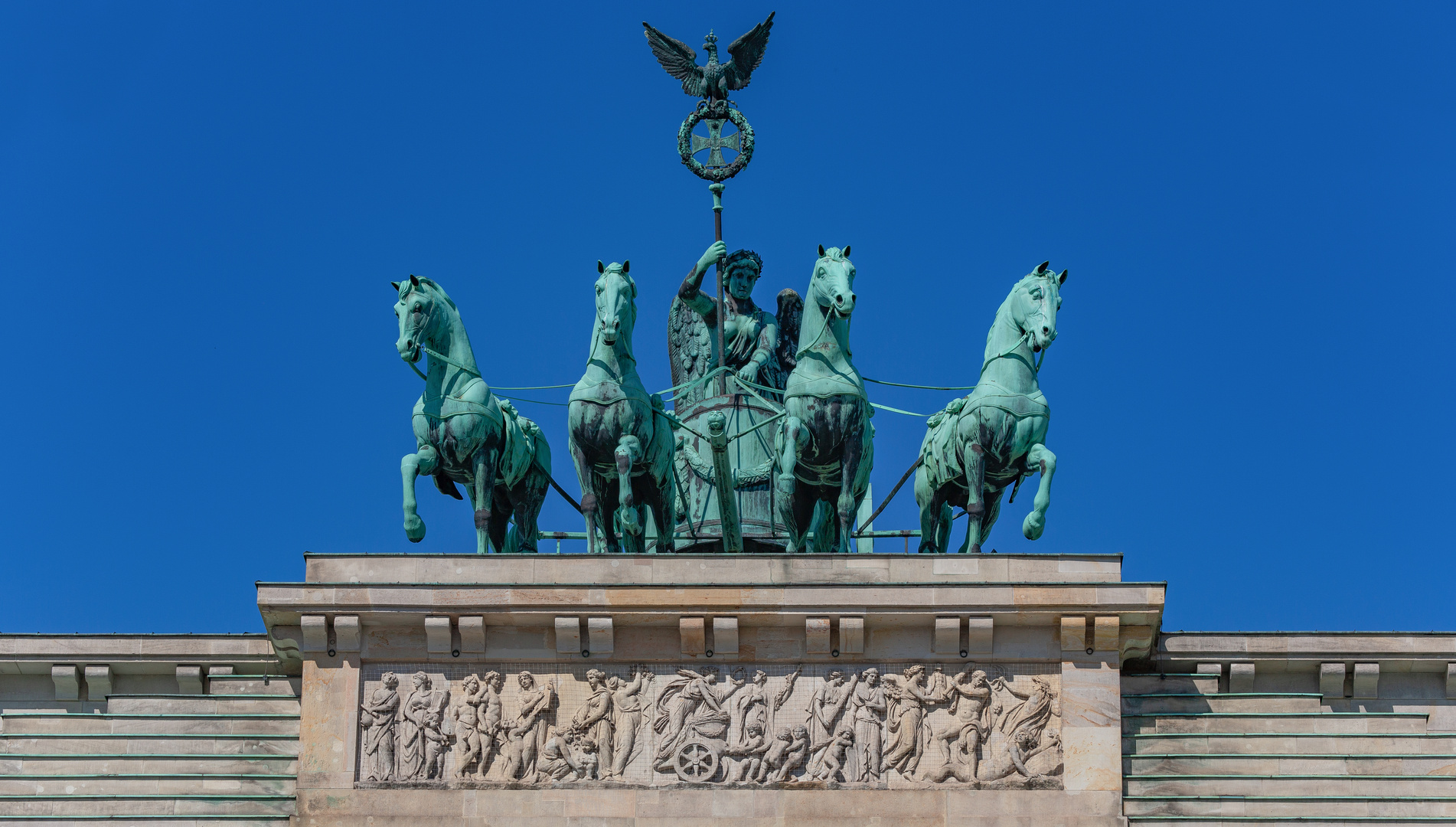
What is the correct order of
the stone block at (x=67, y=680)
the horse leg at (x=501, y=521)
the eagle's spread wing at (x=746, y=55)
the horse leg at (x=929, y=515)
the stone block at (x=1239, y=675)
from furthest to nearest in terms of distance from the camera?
the eagle's spread wing at (x=746, y=55) < the horse leg at (x=501, y=521) < the horse leg at (x=929, y=515) < the stone block at (x=67, y=680) < the stone block at (x=1239, y=675)

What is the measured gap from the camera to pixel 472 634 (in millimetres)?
29047

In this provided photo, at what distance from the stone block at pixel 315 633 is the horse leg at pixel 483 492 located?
243 cm

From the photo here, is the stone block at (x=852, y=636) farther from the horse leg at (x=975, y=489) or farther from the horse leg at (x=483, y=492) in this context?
the horse leg at (x=483, y=492)

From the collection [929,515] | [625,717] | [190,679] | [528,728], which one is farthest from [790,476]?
[190,679]

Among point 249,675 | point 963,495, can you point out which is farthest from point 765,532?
point 249,675

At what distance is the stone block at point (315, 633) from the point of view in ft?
95.1

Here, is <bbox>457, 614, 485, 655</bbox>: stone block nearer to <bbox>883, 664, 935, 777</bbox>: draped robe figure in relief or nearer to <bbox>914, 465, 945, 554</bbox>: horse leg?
<bbox>883, 664, 935, 777</bbox>: draped robe figure in relief

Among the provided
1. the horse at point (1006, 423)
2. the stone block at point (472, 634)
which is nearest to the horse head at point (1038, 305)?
the horse at point (1006, 423)

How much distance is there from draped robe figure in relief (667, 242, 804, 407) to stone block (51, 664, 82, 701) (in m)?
7.54

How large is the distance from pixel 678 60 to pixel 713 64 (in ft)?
1.38

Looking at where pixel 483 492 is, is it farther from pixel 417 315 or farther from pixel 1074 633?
pixel 1074 633

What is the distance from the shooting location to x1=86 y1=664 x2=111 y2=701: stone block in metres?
30.5

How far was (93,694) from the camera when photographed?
3058cm

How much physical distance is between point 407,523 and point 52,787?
12.7 feet
